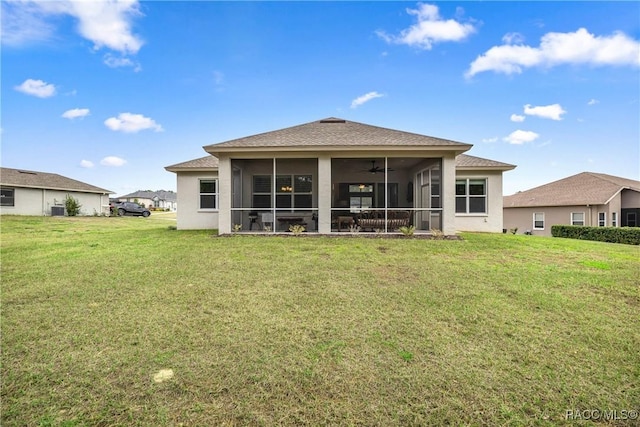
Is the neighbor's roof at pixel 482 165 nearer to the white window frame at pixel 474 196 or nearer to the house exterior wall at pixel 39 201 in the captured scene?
the white window frame at pixel 474 196

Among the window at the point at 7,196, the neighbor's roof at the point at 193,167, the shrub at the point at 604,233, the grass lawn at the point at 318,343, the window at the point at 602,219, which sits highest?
the neighbor's roof at the point at 193,167

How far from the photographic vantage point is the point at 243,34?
548 inches

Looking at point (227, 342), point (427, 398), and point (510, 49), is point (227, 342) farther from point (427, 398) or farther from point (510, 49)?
point (510, 49)

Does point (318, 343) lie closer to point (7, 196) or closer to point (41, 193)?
point (7, 196)

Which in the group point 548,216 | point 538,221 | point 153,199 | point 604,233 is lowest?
point 604,233

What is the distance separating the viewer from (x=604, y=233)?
14594mm

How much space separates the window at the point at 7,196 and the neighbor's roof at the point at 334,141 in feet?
76.1

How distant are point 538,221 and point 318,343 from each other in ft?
81.0

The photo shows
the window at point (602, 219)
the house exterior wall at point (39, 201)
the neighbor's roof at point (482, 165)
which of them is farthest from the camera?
the house exterior wall at point (39, 201)

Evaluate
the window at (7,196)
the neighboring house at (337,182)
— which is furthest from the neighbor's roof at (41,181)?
the neighboring house at (337,182)

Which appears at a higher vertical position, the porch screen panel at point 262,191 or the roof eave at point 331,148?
the roof eave at point 331,148

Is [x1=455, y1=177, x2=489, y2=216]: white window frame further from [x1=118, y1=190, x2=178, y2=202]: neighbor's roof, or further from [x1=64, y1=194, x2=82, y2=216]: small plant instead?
[x1=118, y1=190, x2=178, y2=202]: neighbor's roof

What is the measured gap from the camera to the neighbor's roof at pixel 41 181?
2345 cm

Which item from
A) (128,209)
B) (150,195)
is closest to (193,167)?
(128,209)
